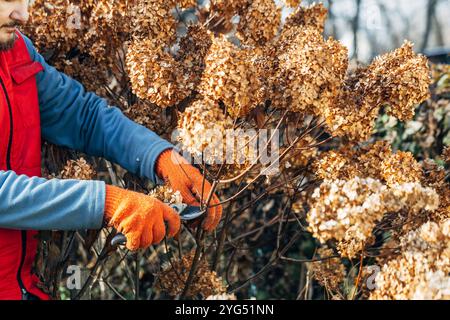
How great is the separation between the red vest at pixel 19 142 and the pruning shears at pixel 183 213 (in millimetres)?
355

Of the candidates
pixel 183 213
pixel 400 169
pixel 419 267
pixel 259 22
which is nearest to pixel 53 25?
pixel 259 22

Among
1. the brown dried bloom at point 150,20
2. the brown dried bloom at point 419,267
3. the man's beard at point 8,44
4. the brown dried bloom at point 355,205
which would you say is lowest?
the brown dried bloom at point 419,267

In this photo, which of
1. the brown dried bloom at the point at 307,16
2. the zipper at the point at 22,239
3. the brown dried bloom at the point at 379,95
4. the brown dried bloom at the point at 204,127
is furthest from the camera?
the brown dried bloom at the point at 307,16

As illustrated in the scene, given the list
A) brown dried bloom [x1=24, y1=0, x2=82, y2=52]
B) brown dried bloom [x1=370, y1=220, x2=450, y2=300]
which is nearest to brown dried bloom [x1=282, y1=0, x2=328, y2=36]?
brown dried bloom [x1=24, y1=0, x2=82, y2=52]

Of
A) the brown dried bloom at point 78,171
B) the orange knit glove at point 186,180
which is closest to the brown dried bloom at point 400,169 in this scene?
the orange knit glove at point 186,180

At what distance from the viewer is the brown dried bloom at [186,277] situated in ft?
7.51

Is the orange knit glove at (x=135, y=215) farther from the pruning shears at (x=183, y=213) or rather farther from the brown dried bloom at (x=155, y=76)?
the brown dried bloom at (x=155, y=76)

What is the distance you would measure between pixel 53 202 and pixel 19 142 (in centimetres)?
36

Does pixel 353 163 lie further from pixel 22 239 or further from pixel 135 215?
pixel 22 239

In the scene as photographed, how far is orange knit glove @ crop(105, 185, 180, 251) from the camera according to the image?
5.77ft

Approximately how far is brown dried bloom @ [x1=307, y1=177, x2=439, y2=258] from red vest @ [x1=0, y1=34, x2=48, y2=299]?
0.96 metres

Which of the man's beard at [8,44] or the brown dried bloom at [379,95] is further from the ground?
the man's beard at [8,44]
